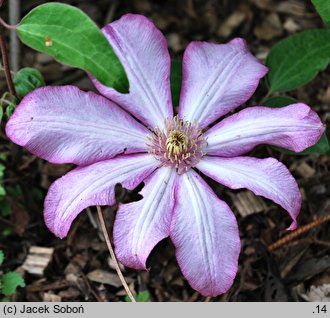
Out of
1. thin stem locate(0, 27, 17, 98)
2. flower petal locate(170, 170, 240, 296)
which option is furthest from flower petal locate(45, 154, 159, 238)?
thin stem locate(0, 27, 17, 98)

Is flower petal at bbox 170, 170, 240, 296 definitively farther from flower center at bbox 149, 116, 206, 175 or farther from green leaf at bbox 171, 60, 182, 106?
green leaf at bbox 171, 60, 182, 106

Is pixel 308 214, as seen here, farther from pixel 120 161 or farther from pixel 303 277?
pixel 120 161

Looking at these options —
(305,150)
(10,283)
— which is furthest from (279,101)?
(10,283)

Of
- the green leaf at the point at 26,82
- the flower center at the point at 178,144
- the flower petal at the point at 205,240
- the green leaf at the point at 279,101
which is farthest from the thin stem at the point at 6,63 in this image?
the green leaf at the point at 279,101

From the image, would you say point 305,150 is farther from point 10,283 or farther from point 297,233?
point 10,283
